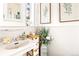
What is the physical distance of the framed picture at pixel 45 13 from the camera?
0.98m

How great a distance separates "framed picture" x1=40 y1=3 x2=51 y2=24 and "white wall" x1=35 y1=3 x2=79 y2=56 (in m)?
0.03

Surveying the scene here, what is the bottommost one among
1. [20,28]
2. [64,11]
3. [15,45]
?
[15,45]

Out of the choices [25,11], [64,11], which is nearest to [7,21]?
[25,11]

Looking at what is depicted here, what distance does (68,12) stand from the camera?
97 centimetres

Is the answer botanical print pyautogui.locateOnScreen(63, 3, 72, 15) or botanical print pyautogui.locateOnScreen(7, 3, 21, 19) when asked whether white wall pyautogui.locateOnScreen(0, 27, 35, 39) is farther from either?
botanical print pyautogui.locateOnScreen(63, 3, 72, 15)

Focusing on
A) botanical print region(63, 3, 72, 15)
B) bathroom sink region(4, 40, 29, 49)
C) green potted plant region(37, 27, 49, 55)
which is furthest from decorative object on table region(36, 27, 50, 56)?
botanical print region(63, 3, 72, 15)

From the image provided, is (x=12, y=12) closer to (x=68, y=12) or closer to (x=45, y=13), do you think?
(x=45, y=13)

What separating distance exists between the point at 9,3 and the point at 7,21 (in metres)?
0.13

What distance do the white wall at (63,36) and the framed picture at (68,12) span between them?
3 centimetres

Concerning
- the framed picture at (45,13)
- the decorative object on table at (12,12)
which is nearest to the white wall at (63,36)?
the framed picture at (45,13)

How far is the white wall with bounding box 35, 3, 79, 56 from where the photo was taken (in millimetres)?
976

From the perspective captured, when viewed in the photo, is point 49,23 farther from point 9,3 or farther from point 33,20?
point 9,3

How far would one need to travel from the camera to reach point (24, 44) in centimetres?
99

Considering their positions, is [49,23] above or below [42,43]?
above
